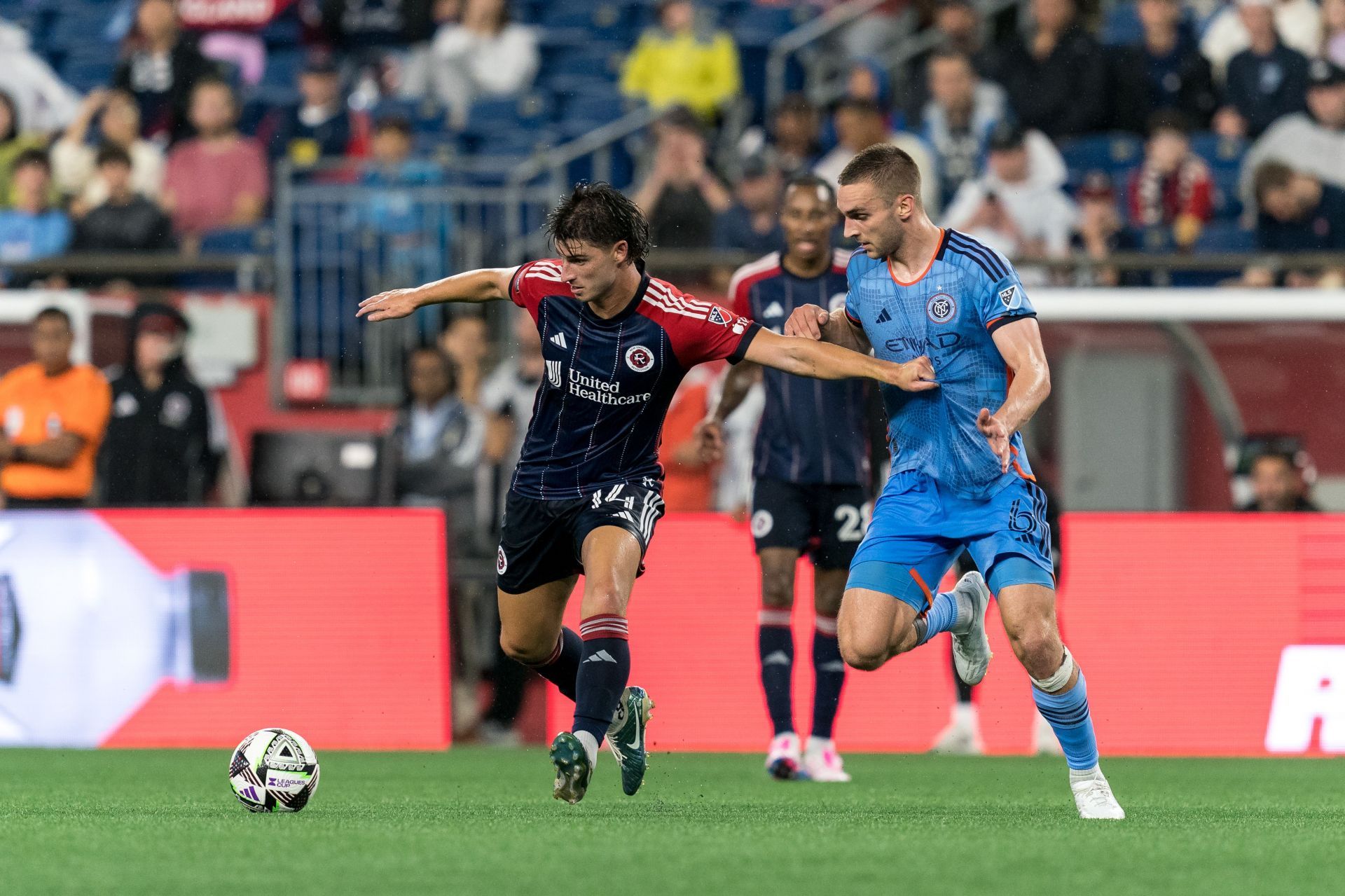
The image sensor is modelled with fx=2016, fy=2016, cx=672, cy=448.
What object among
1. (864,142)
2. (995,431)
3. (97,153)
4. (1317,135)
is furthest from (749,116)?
(995,431)

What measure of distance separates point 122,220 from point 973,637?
9.36 meters

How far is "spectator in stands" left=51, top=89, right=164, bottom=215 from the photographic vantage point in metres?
15.8

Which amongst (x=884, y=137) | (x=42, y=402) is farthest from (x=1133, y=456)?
(x=42, y=402)

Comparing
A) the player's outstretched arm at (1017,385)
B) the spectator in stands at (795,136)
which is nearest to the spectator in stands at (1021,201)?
the spectator in stands at (795,136)

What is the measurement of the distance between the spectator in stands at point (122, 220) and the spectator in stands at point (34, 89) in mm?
2717

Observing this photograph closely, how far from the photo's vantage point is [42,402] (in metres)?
12.4

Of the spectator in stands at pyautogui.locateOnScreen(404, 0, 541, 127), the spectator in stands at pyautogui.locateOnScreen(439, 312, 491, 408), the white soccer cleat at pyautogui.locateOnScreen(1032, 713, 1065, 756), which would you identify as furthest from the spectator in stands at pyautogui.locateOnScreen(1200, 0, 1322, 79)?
the white soccer cleat at pyautogui.locateOnScreen(1032, 713, 1065, 756)

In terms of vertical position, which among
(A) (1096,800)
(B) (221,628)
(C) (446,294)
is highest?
(C) (446,294)

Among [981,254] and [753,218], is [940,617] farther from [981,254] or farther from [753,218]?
[753,218]

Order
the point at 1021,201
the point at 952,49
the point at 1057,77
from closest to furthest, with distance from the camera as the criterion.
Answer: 1. the point at 1021,201
2. the point at 1057,77
3. the point at 952,49

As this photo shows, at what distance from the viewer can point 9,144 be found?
15930 mm

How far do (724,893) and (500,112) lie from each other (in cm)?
1237

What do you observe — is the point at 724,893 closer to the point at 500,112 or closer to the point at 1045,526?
the point at 1045,526

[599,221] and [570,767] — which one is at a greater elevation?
[599,221]
